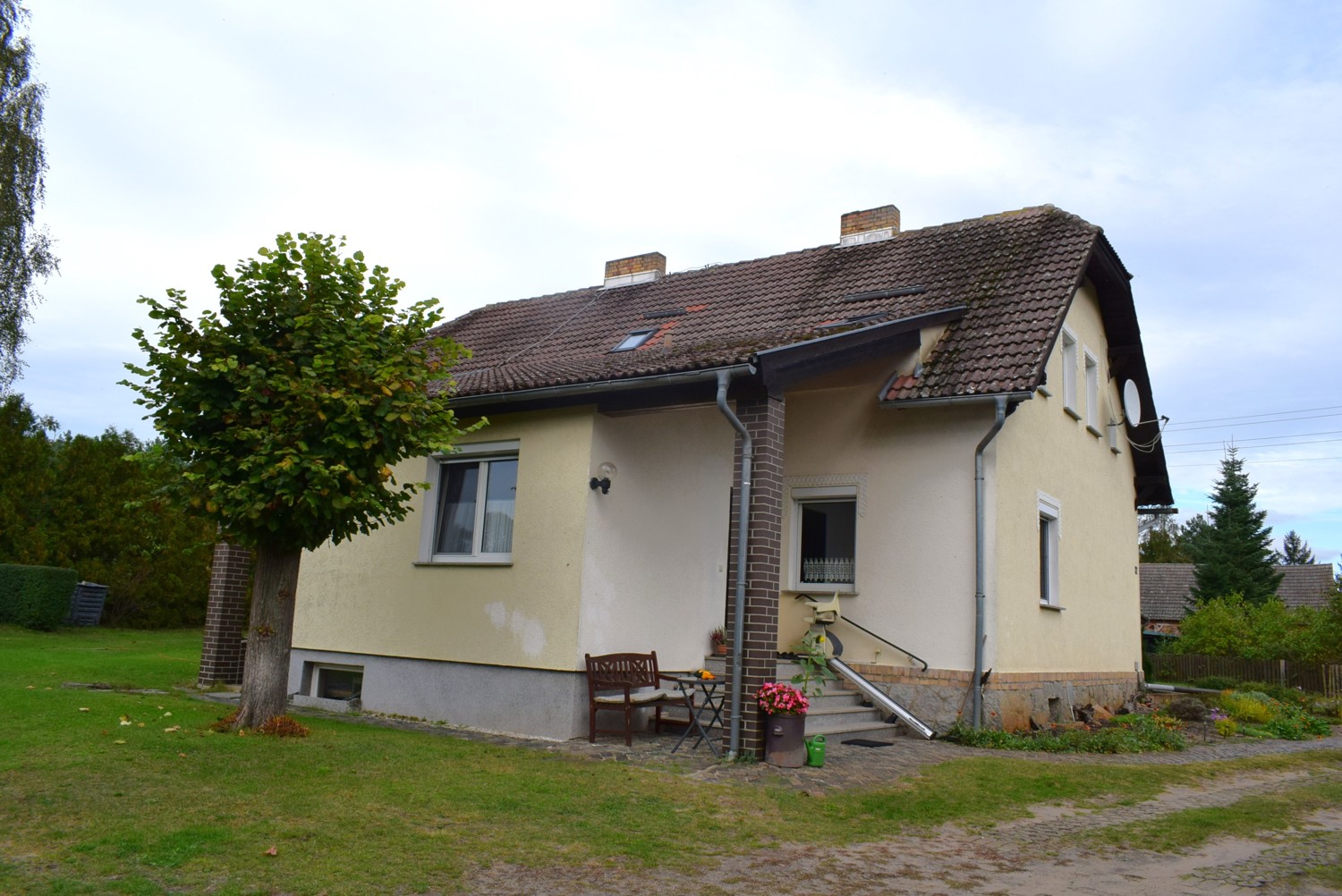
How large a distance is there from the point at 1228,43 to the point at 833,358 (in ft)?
14.1

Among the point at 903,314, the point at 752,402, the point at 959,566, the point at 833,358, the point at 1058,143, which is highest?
the point at 1058,143

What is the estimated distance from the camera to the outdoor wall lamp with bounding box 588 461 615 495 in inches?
411

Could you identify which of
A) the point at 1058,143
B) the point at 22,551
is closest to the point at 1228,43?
the point at 1058,143

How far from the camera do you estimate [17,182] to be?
20.7 meters

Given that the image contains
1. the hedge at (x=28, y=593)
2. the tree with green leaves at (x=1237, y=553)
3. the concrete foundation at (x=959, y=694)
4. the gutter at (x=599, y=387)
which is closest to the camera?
the gutter at (x=599, y=387)

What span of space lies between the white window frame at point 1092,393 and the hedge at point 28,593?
1908 cm

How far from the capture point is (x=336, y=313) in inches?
327

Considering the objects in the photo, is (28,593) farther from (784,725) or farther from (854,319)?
(784,725)

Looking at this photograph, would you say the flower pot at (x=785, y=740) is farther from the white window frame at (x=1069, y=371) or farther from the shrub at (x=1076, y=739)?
the white window frame at (x=1069, y=371)

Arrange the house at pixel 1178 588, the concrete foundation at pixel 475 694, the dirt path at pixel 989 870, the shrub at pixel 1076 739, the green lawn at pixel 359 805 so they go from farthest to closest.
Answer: the house at pixel 1178 588 < the shrub at pixel 1076 739 < the concrete foundation at pixel 475 694 < the dirt path at pixel 989 870 < the green lawn at pixel 359 805

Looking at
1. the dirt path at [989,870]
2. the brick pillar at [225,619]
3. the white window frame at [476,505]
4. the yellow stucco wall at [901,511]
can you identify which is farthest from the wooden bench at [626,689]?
the brick pillar at [225,619]

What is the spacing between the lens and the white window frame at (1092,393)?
49.6ft

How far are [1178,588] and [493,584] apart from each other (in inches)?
1896

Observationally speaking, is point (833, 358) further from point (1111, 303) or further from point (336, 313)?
point (1111, 303)
